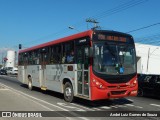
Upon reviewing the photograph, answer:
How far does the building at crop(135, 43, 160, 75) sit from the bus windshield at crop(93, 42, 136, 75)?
3653 cm

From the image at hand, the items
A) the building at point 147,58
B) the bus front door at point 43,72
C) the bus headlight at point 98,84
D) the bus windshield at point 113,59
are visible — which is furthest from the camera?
the building at point 147,58

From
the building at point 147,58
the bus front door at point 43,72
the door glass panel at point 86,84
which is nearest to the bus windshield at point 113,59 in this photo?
the door glass panel at point 86,84

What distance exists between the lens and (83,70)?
43.2 ft

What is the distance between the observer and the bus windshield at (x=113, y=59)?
1255cm

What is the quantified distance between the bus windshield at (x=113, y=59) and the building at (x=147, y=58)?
36.5 metres

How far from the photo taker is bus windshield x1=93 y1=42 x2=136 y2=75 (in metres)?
12.6

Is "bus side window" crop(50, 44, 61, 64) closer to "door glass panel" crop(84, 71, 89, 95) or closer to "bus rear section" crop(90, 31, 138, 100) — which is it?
"door glass panel" crop(84, 71, 89, 95)

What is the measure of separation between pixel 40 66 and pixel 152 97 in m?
7.04

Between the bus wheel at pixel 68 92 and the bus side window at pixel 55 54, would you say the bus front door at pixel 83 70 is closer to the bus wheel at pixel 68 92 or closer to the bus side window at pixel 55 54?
the bus wheel at pixel 68 92

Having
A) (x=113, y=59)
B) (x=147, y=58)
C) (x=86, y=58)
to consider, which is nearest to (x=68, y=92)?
(x=86, y=58)

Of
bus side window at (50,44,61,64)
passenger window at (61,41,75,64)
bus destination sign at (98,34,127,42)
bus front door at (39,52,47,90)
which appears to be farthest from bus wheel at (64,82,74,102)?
bus front door at (39,52,47,90)

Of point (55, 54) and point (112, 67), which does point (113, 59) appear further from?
point (55, 54)

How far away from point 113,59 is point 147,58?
41.2 m

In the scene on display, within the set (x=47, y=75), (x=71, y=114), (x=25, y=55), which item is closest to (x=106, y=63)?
(x=71, y=114)
